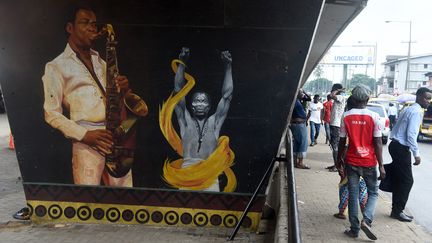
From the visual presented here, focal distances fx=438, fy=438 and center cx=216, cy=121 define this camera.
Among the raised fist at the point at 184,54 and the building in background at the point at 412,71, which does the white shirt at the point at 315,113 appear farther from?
the building in background at the point at 412,71

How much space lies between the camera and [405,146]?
584 centimetres

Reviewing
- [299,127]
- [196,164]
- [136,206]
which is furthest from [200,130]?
[299,127]

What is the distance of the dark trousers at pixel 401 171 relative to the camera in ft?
19.2

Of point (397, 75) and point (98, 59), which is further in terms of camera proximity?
point (397, 75)

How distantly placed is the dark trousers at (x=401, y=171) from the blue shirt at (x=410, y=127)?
0.25 ft

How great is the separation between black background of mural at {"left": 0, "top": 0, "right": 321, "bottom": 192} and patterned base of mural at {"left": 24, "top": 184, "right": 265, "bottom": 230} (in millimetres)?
189

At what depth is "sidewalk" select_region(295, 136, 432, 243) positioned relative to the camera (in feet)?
17.4

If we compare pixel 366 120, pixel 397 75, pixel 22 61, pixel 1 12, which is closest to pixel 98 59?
pixel 22 61

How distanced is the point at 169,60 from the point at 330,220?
306cm

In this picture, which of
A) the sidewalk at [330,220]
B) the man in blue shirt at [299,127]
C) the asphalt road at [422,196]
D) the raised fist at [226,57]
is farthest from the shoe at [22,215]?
the man in blue shirt at [299,127]

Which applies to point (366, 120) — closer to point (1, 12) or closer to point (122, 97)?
point (122, 97)

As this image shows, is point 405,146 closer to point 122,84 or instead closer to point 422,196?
point 422,196

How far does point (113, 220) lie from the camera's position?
5.65m

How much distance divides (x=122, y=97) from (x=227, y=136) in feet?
4.54
